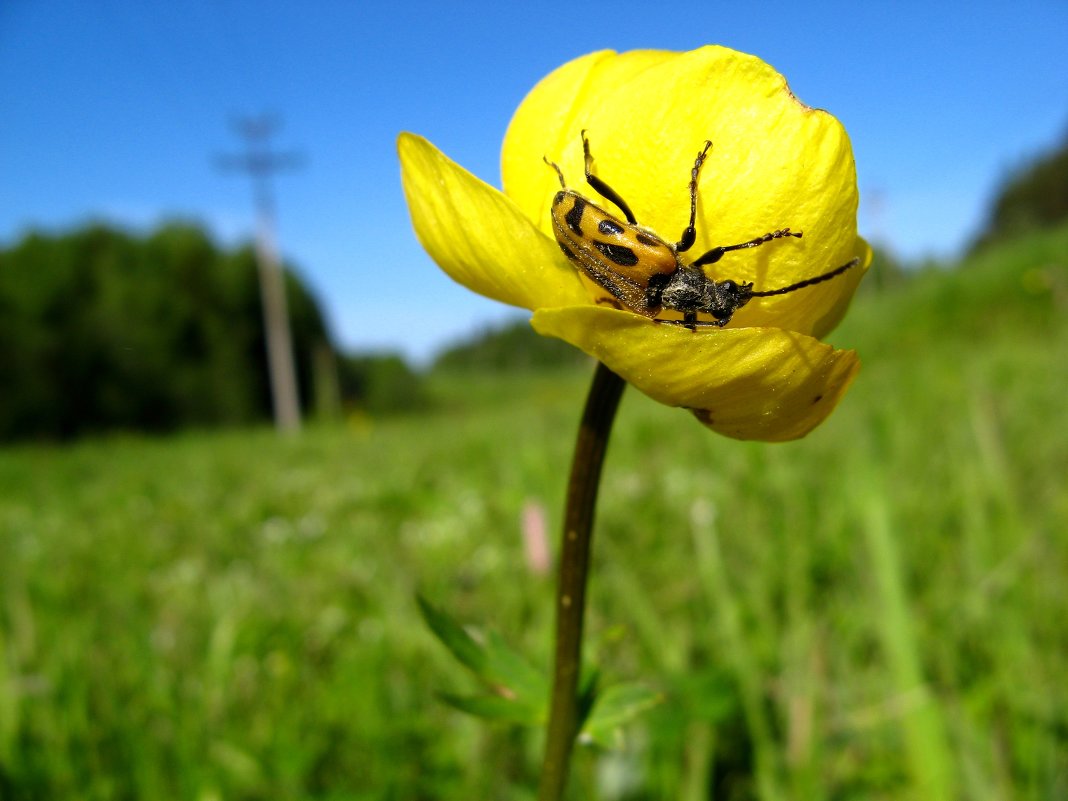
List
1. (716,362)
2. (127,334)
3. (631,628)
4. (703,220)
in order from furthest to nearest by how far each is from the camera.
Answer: (127,334)
(631,628)
(703,220)
(716,362)

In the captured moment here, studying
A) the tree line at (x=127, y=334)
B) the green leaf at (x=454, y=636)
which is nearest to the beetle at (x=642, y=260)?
the green leaf at (x=454, y=636)

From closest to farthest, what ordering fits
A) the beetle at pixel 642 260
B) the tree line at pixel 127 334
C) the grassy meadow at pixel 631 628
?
the beetle at pixel 642 260, the grassy meadow at pixel 631 628, the tree line at pixel 127 334

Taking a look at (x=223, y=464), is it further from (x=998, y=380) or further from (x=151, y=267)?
(x=151, y=267)

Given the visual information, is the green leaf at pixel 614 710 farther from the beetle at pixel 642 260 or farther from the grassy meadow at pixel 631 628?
the beetle at pixel 642 260

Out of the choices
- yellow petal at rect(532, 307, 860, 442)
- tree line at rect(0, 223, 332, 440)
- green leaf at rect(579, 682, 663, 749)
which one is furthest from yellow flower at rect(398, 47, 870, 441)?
tree line at rect(0, 223, 332, 440)

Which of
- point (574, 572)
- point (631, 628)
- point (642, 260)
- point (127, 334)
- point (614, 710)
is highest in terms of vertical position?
point (127, 334)

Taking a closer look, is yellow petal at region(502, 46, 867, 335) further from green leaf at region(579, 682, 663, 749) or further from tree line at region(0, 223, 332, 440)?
tree line at region(0, 223, 332, 440)

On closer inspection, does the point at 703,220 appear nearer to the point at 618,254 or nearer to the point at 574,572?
the point at 618,254

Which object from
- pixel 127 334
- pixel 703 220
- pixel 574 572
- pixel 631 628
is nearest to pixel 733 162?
pixel 703 220
